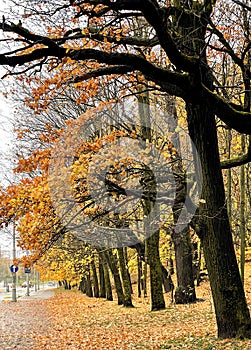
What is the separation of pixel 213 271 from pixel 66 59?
4.94 meters

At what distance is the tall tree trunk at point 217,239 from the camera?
873 centimetres

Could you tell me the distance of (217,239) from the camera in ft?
29.2

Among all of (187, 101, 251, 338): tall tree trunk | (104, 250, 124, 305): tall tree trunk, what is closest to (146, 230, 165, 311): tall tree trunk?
(104, 250, 124, 305): tall tree trunk

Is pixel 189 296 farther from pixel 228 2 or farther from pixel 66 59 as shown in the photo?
pixel 66 59

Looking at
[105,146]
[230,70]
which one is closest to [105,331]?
[105,146]

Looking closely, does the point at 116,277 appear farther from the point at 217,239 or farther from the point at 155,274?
the point at 217,239

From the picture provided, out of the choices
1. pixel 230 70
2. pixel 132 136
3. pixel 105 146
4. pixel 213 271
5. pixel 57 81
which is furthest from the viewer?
pixel 230 70

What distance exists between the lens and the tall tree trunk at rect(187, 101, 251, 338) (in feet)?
28.7

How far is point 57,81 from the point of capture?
9.75m

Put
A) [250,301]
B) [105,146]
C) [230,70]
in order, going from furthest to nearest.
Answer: [250,301] < [230,70] < [105,146]

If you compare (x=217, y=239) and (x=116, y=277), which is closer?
(x=217, y=239)

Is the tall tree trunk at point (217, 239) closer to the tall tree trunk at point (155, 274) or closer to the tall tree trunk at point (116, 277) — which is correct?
the tall tree trunk at point (155, 274)

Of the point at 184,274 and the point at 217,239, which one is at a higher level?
the point at 217,239

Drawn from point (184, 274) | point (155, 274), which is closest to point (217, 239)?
point (155, 274)
